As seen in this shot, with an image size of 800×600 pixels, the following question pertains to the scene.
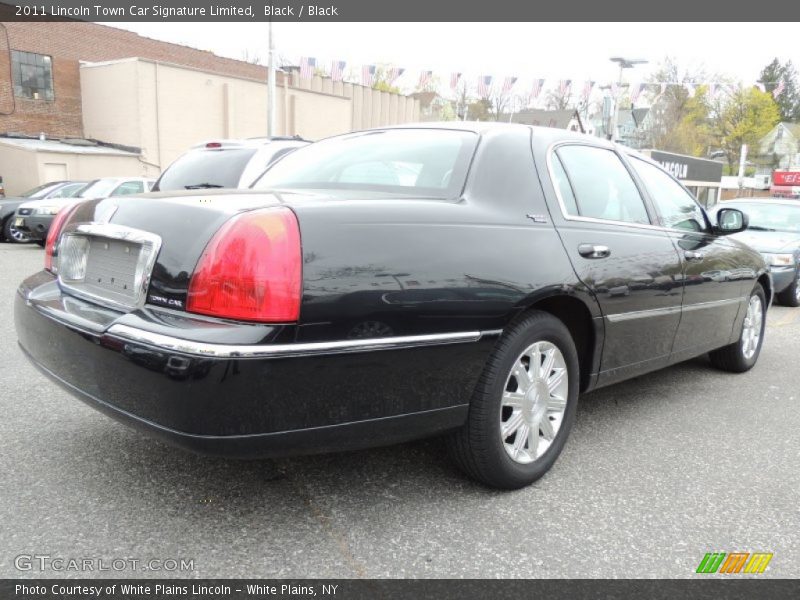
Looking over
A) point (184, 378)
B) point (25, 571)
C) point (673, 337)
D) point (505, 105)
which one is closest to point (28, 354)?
point (25, 571)

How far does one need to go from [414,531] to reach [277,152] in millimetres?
5870

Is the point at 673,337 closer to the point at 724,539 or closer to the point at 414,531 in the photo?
the point at 724,539

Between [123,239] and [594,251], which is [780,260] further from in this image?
[123,239]

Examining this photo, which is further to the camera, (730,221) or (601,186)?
(730,221)

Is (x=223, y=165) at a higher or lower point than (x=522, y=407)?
higher

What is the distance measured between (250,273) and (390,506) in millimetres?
1161

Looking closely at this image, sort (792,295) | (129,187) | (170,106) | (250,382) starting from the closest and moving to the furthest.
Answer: (250,382) → (792,295) → (129,187) → (170,106)

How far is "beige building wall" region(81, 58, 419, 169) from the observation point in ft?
76.9

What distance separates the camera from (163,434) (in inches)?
81.4

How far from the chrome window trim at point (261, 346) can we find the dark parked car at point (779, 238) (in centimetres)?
685

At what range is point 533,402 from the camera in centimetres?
279

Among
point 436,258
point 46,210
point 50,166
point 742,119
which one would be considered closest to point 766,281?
point 436,258

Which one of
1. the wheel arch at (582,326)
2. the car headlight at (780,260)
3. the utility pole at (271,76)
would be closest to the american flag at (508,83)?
the utility pole at (271,76)

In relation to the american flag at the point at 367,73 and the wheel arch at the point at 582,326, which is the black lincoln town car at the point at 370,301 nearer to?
the wheel arch at the point at 582,326
